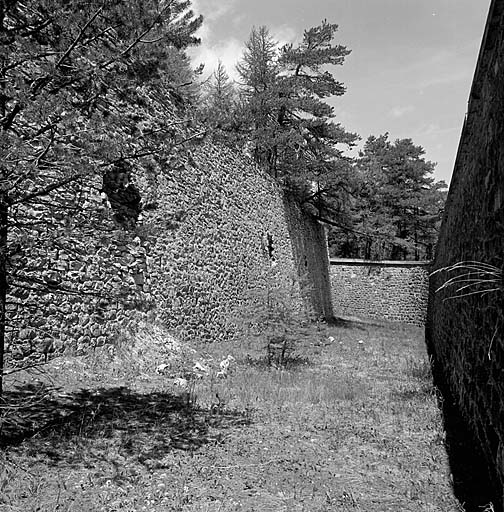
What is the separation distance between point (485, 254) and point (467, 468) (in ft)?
5.43

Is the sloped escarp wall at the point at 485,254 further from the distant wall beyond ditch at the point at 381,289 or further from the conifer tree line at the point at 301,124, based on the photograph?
the distant wall beyond ditch at the point at 381,289

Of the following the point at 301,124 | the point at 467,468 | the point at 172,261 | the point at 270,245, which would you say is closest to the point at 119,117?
the point at 467,468

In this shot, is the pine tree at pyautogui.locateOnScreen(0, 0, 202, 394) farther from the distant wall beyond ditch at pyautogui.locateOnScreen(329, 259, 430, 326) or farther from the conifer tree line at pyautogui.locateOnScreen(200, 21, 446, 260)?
the distant wall beyond ditch at pyautogui.locateOnScreen(329, 259, 430, 326)

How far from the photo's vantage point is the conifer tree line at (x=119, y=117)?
3.21 metres

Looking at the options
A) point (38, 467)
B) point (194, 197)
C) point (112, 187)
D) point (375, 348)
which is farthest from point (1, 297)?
point (375, 348)

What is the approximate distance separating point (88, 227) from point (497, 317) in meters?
2.93

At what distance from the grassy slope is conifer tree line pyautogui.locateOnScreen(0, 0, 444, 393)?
1.04 meters

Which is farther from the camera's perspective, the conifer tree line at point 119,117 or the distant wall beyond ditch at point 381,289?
the distant wall beyond ditch at point 381,289

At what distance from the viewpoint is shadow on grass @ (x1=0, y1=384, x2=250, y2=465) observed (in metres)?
4.00

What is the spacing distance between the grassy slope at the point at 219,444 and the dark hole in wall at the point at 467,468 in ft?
0.31

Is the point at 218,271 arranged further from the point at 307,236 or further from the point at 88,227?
the point at 307,236

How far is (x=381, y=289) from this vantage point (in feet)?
77.3

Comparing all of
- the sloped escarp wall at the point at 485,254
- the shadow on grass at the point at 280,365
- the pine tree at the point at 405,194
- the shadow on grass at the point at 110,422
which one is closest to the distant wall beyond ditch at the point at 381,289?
the pine tree at the point at 405,194

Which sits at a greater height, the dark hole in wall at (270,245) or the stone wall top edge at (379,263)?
the dark hole in wall at (270,245)
